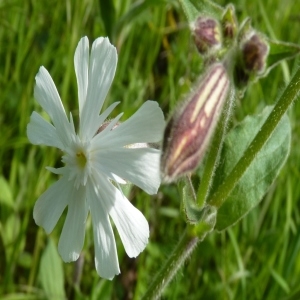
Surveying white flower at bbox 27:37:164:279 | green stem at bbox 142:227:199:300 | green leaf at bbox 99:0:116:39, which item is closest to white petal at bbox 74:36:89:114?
white flower at bbox 27:37:164:279

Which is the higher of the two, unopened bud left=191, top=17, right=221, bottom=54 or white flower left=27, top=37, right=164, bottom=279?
unopened bud left=191, top=17, right=221, bottom=54

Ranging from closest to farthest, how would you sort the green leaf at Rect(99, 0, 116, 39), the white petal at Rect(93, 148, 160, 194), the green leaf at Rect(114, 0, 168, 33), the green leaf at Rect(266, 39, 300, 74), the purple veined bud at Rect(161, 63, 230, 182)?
the purple veined bud at Rect(161, 63, 230, 182) < the white petal at Rect(93, 148, 160, 194) < the green leaf at Rect(266, 39, 300, 74) < the green leaf at Rect(114, 0, 168, 33) < the green leaf at Rect(99, 0, 116, 39)

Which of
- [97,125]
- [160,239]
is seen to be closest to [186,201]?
[97,125]

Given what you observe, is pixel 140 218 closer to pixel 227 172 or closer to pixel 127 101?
pixel 227 172

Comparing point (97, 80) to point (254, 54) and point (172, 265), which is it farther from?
point (172, 265)

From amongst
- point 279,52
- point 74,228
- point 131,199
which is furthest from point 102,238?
point 131,199

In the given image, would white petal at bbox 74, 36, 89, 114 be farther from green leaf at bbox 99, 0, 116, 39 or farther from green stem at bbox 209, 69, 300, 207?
green leaf at bbox 99, 0, 116, 39
